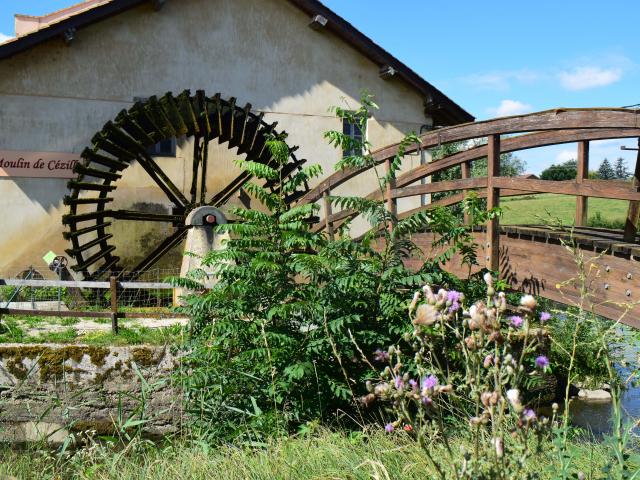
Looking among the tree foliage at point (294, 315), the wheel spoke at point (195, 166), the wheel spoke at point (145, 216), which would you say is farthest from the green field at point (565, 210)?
the tree foliage at point (294, 315)

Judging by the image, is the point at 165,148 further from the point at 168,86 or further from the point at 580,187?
the point at 580,187

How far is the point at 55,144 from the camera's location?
13.2 meters

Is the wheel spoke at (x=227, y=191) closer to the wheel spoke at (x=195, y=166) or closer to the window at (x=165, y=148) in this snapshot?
the wheel spoke at (x=195, y=166)

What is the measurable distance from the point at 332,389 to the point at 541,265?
291 cm

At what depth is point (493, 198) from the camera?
23.2 feet

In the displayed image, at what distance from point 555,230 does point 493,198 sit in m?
0.68

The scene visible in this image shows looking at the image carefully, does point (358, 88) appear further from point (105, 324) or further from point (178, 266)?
point (105, 324)

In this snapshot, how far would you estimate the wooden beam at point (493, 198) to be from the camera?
7.04 m

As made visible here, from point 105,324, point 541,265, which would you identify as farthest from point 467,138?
point 105,324

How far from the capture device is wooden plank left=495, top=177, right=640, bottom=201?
5.36 meters

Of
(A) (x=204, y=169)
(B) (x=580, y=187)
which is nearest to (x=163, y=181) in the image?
(A) (x=204, y=169)

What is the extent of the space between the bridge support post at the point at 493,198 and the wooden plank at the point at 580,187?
125 millimetres

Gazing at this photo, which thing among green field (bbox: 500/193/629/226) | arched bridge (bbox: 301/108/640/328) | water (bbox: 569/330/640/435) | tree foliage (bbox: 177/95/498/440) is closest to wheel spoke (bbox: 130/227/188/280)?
arched bridge (bbox: 301/108/640/328)

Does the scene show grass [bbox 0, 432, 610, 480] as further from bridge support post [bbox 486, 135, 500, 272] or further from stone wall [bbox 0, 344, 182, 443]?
stone wall [bbox 0, 344, 182, 443]
